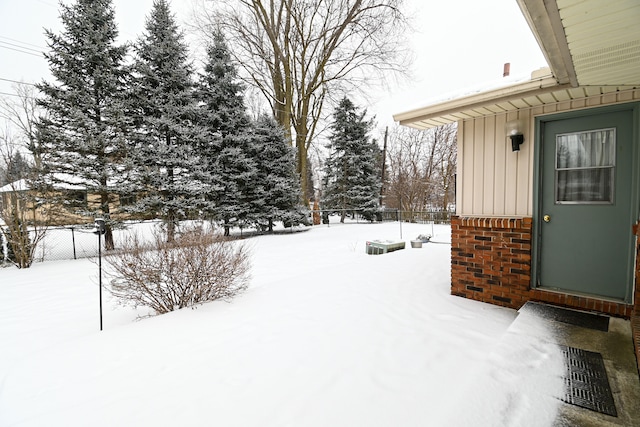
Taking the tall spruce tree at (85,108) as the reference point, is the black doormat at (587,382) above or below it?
below

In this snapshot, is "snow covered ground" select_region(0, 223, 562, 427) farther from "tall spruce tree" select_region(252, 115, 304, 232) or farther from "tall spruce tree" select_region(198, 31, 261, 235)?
"tall spruce tree" select_region(252, 115, 304, 232)

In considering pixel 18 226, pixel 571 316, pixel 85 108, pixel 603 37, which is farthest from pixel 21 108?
pixel 571 316

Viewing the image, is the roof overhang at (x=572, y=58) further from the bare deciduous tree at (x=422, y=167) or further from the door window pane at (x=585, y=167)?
the bare deciduous tree at (x=422, y=167)

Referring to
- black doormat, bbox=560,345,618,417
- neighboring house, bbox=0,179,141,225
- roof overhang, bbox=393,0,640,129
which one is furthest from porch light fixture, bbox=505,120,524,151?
neighboring house, bbox=0,179,141,225

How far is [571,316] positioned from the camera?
3008 mm

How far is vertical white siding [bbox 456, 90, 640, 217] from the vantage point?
3.37 m

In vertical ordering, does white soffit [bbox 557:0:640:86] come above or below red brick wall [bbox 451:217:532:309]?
above

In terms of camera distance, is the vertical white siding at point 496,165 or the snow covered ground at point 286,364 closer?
the snow covered ground at point 286,364

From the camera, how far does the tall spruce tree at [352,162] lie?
18.8 m

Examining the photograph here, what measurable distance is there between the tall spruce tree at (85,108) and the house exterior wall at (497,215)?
9.53 m

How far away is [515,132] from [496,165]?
422 mm

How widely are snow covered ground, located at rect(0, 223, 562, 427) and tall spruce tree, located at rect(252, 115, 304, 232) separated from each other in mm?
8026

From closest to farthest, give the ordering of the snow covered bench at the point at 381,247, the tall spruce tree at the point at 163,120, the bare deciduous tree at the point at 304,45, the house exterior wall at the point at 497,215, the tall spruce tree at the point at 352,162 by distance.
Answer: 1. the house exterior wall at the point at 497,215
2. the snow covered bench at the point at 381,247
3. the tall spruce tree at the point at 163,120
4. the bare deciduous tree at the point at 304,45
5. the tall spruce tree at the point at 352,162

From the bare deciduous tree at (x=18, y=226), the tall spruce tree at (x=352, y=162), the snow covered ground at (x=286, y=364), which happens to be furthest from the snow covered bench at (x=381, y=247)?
the tall spruce tree at (x=352, y=162)
